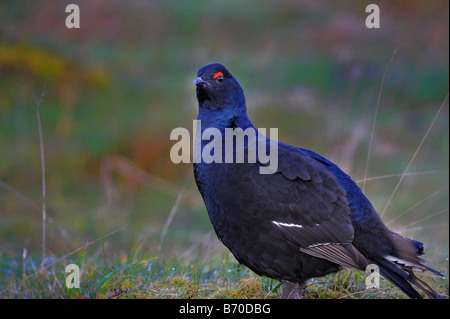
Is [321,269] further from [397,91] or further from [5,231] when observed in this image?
[397,91]

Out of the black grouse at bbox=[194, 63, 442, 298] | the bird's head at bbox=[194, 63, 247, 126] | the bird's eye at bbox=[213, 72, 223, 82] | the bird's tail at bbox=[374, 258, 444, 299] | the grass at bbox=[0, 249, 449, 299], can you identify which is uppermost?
the bird's eye at bbox=[213, 72, 223, 82]

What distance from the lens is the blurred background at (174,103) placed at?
9.48 meters

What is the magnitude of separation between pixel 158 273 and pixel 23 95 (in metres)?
9.43

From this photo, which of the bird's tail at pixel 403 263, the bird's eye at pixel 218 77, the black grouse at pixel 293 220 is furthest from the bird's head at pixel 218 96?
the bird's tail at pixel 403 263

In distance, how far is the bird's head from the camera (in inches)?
185

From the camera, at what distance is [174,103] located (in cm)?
1398

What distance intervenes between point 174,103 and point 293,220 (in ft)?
33.3

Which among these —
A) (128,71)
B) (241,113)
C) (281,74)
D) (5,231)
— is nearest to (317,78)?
(281,74)

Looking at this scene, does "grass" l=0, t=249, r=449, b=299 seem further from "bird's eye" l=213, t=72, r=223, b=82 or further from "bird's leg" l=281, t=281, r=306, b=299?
"bird's eye" l=213, t=72, r=223, b=82

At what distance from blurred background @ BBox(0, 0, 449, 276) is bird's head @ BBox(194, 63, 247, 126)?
1.49 metres

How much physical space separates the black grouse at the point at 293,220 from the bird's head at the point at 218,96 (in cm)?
39

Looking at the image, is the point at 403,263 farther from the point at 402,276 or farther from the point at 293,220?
the point at 293,220

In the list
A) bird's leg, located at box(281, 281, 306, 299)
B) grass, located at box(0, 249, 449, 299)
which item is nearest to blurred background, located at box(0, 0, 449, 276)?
grass, located at box(0, 249, 449, 299)

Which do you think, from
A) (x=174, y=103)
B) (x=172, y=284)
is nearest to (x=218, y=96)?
(x=172, y=284)
